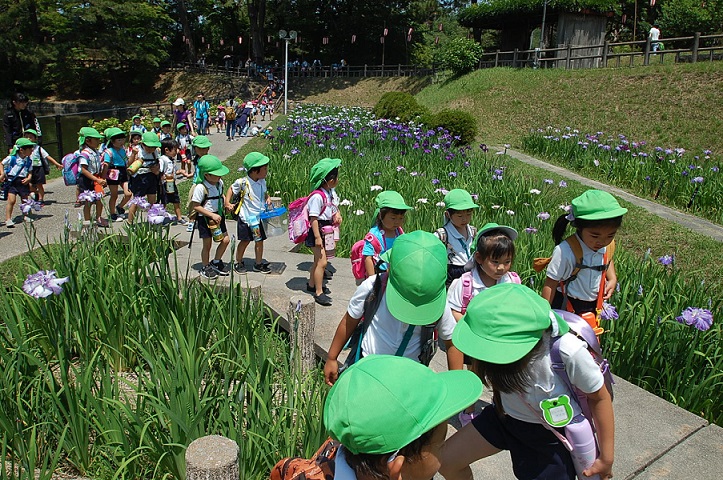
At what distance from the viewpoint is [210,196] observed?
4918 mm

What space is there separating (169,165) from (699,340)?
6.07m

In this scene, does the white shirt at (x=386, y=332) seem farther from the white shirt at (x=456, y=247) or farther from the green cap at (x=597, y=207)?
the white shirt at (x=456, y=247)

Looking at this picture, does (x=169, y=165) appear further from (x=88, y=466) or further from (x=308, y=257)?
(x=88, y=466)

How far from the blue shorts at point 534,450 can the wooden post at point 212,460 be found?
1.03 meters

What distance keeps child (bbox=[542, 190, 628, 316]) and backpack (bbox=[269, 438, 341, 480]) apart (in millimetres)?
1809

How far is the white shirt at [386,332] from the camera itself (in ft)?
7.96

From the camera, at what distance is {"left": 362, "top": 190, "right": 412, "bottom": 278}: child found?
367cm

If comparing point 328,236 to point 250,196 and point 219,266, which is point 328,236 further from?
point 219,266

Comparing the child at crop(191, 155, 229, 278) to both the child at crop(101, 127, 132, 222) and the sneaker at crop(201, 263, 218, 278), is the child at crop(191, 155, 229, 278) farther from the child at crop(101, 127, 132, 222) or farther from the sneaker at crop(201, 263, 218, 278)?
the child at crop(101, 127, 132, 222)

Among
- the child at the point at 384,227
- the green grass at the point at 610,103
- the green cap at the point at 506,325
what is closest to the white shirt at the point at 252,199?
the child at the point at 384,227

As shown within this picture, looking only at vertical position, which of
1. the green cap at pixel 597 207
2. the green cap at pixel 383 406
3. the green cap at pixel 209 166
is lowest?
the green cap at pixel 383 406

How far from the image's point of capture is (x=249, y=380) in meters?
2.56

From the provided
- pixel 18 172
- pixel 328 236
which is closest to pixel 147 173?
pixel 18 172

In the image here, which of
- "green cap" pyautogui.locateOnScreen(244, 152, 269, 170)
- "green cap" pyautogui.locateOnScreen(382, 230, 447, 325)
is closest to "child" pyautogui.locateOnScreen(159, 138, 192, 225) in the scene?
"green cap" pyautogui.locateOnScreen(244, 152, 269, 170)
